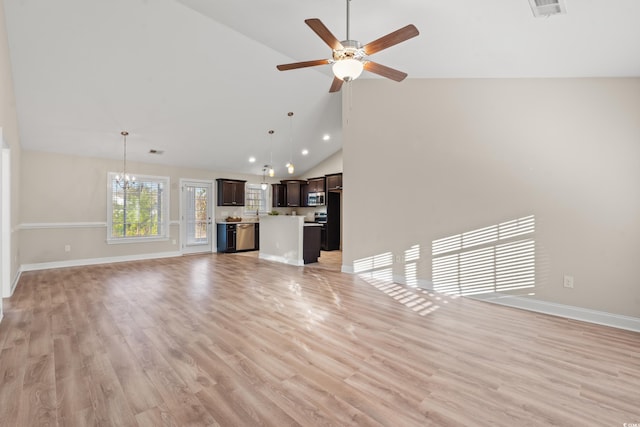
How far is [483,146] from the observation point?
414cm

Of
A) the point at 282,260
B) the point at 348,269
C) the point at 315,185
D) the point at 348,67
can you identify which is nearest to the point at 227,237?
the point at 282,260

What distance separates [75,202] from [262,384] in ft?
22.3

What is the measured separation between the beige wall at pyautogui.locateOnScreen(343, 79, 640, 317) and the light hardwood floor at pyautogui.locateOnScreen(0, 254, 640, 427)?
26.6 inches

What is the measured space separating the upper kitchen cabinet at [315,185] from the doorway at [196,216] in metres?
3.07

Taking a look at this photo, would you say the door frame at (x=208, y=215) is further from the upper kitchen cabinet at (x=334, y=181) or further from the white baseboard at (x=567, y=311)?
the white baseboard at (x=567, y=311)

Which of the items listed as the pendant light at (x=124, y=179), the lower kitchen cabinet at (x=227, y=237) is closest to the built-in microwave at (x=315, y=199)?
the lower kitchen cabinet at (x=227, y=237)

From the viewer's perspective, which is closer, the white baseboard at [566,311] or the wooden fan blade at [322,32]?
the wooden fan blade at [322,32]

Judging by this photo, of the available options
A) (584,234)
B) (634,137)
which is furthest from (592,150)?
(584,234)

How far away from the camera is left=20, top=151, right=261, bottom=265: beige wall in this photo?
19.5 feet

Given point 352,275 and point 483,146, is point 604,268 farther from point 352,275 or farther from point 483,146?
point 352,275

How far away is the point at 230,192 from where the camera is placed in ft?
29.0

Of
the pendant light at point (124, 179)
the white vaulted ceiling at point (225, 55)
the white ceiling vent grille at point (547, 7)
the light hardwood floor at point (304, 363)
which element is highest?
the white vaulted ceiling at point (225, 55)

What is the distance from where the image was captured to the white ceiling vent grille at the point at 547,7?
7.56 ft

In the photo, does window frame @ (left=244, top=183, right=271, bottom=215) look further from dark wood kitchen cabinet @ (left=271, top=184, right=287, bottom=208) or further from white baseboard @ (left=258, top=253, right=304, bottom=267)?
white baseboard @ (left=258, top=253, right=304, bottom=267)
